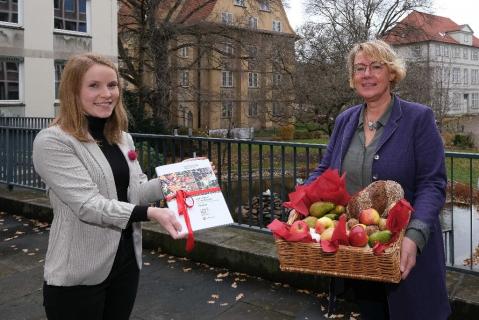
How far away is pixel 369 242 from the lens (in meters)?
2.03

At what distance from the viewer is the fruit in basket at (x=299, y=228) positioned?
6.92 feet

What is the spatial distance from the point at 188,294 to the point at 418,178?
267cm

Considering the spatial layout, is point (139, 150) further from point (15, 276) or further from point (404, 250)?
point (404, 250)

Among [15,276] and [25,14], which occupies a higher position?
[25,14]

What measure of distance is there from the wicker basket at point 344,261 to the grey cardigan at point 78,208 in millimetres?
758

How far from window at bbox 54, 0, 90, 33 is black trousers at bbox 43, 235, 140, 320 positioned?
80.0 feet

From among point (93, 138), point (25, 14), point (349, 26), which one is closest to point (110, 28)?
point (25, 14)

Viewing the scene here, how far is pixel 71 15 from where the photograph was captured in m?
24.6

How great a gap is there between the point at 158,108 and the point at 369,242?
25.3 meters

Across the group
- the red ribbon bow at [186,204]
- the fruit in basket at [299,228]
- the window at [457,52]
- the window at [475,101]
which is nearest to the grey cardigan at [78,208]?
the red ribbon bow at [186,204]

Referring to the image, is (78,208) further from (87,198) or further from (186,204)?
(186,204)

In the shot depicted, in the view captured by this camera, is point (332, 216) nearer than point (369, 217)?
No

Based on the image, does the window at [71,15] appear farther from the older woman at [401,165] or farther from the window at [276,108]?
the older woman at [401,165]

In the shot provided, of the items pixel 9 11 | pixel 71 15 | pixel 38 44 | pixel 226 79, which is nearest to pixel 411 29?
pixel 226 79
